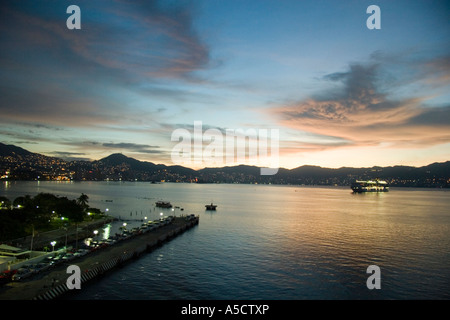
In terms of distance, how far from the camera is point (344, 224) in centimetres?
8706

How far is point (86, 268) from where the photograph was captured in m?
35.5

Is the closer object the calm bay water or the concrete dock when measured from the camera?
the concrete dock

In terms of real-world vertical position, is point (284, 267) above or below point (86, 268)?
below

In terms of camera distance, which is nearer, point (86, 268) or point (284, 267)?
point (86, 268)

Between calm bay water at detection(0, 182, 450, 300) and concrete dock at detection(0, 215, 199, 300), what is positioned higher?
concrete dock at detection(0, 215, 199, 300)

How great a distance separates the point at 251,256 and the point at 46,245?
104ft

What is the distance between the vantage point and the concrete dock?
27.4 metres

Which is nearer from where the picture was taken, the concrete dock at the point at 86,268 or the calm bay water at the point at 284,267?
the concrete dock at the point at 86,268

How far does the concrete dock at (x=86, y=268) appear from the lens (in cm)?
2744

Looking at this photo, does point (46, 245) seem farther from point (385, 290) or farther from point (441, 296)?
point (441, 296)
